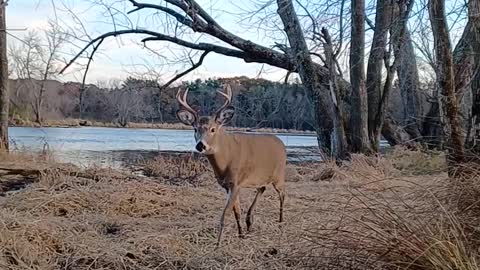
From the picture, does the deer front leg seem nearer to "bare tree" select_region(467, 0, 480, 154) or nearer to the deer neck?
the deer neck

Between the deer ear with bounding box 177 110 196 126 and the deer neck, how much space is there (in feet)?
1.01

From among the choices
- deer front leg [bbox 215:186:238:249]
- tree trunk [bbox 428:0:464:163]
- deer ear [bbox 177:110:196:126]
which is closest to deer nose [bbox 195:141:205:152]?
deer ear [bbox 177:110:196:126]

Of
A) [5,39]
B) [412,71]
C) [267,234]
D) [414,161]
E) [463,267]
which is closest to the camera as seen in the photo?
[463,267]

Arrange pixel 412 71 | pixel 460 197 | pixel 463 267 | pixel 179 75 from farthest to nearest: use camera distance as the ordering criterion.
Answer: pixel 412 71 < pixel 179 75 < pixel 460 197 < pixel 463 267

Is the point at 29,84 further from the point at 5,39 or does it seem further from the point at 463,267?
the point at 463,267

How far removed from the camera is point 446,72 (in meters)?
6.31

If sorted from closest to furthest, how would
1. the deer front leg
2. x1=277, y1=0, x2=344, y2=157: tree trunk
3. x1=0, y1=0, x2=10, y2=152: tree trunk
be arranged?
the deer front leg
x1=0, y1=0, x2=10, y2=152: tree trunk
x1=277, y1=0, x2=344, y2=157: tree trunk

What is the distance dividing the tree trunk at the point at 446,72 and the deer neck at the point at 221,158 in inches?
81.8

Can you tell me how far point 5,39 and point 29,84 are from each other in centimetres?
1273

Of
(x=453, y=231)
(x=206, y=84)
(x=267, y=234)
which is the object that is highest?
(x=206, y=84)

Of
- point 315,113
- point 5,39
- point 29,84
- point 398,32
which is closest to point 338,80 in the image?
point 315,113

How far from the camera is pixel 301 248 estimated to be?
15.0 ft

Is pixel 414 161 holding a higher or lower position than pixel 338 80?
lower

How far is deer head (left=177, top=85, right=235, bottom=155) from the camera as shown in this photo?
602 centimetres
